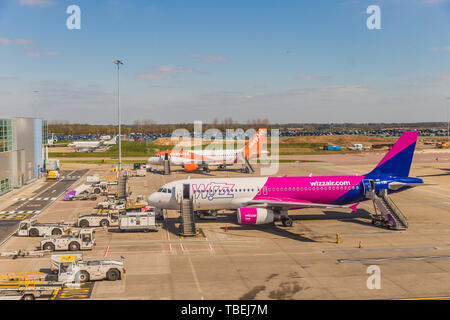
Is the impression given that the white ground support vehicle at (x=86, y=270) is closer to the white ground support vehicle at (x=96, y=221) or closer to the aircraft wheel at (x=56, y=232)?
the aircraft wheel at (x=56, y=232)

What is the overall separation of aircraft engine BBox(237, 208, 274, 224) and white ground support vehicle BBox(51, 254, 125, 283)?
15228 mm

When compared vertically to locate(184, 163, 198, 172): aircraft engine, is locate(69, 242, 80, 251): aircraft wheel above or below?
below

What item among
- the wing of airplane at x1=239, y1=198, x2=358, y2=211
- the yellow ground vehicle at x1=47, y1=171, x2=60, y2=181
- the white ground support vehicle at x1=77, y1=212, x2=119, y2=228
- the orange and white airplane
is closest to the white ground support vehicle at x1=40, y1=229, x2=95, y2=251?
the white ground support vehicle at x1=77, y1=212, x2=119, y2=228

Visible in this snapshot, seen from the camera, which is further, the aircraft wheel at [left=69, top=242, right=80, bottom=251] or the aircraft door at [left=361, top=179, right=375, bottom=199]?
the aircraft door at [left=361, top=179, right=375, bottom=199]

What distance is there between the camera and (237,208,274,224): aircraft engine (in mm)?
39156

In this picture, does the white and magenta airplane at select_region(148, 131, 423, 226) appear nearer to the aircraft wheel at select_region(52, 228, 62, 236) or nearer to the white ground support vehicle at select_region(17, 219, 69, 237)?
the aircraft wheel at select_region(52, 228, 62, 236)

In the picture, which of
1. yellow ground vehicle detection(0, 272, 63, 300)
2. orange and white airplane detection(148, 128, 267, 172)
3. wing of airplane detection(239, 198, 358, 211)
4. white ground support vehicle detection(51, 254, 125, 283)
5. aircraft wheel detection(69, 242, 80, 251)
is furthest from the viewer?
orange and white airplane detection(148, 128, 267, 172)

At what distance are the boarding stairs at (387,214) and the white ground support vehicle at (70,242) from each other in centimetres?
3055

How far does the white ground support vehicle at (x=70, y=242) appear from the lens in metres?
33.8

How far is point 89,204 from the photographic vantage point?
55.3m

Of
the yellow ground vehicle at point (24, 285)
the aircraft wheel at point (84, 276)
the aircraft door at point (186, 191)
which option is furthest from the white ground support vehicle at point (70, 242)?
the aircraft door at point (186, 191)

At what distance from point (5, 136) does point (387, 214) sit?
61067mm

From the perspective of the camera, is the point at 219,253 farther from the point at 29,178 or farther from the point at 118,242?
the point at 29,178
